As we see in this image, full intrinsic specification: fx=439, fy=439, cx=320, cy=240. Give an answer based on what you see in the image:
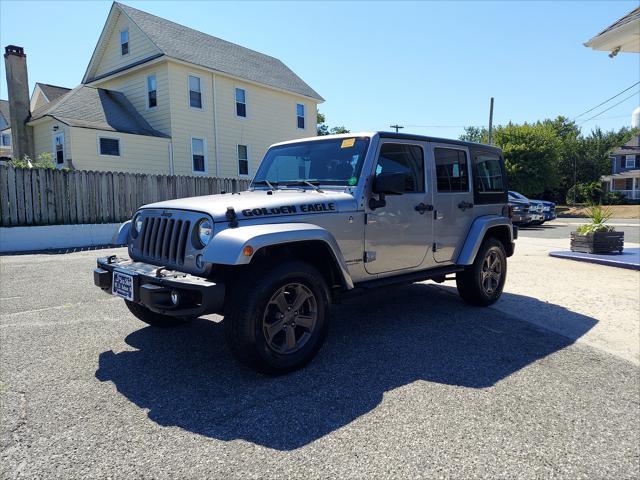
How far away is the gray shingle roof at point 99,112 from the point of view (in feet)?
53.7

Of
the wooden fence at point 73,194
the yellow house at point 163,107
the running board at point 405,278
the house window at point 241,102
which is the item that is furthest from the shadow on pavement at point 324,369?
the house window at point 241,102

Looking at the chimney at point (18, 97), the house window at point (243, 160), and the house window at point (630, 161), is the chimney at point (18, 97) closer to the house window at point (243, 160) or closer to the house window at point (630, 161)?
the house window at point (243, 160)

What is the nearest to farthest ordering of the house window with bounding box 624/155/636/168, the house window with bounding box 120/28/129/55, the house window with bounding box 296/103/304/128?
the house window with bounding box 120/28/129/55 < the house window with bounding box 296/103/304/128 < the house window with bounding box 624/155/636/168

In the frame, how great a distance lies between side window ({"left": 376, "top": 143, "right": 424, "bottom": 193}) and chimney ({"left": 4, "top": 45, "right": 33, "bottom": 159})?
19606 millimetres

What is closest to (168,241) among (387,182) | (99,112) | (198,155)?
(387,182)

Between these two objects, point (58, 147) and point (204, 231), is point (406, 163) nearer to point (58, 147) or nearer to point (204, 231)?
point (204, 231)

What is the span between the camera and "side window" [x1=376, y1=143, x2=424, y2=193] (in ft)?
14.1

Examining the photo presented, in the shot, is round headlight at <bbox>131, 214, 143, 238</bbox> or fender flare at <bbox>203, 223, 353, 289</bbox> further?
round headlight at <bbox>131, 214, 143, 238</bbox>

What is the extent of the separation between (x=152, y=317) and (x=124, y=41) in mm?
19406

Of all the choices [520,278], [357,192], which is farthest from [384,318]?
[520,278]

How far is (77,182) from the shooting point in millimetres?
12008

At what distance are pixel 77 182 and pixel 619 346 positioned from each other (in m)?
12.6

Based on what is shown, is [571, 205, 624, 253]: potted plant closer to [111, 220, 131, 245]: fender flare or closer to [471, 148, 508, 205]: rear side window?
[471, 148, 508, 205]: rear side window

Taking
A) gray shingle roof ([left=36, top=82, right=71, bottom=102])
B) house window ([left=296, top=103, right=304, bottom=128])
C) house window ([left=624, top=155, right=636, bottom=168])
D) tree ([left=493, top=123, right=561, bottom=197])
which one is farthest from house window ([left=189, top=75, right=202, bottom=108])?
house window ([left=624, top=155, right=636, bottom=168])
